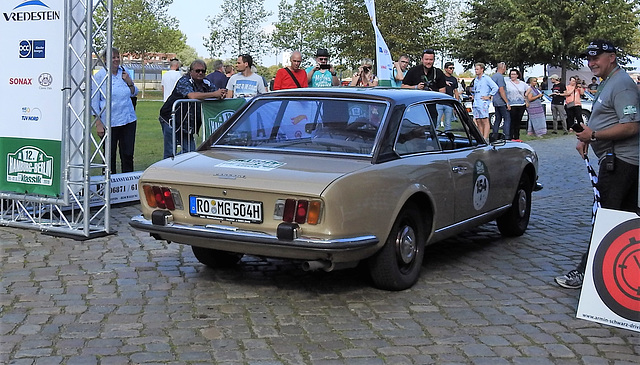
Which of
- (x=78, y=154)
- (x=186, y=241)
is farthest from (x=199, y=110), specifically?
(x=186, y=241)

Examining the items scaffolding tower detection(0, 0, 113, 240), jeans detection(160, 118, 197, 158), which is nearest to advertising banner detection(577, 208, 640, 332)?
scaffolding tower detection(0, 0, 113, 240)

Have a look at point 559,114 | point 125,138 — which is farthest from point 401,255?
point 559,114

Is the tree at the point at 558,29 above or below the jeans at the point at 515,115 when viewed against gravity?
above

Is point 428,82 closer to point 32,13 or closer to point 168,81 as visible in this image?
point 168,81

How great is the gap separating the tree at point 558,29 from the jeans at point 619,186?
43.7 metres

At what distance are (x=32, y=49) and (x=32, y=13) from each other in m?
0.35

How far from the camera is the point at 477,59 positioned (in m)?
60.8

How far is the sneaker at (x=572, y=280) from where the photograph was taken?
19.5 ft

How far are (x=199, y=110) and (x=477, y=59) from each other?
53617 millimetres

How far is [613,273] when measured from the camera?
491 cm

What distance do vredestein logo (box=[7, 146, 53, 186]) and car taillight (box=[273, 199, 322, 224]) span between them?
355 cm

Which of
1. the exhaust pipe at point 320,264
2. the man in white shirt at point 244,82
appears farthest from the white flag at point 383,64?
the exhaust pipe at point 320,264

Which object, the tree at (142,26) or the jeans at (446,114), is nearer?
the jeans at (446,114)

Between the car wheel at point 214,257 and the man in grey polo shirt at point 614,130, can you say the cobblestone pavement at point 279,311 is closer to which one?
the car wheel at point 214,257
